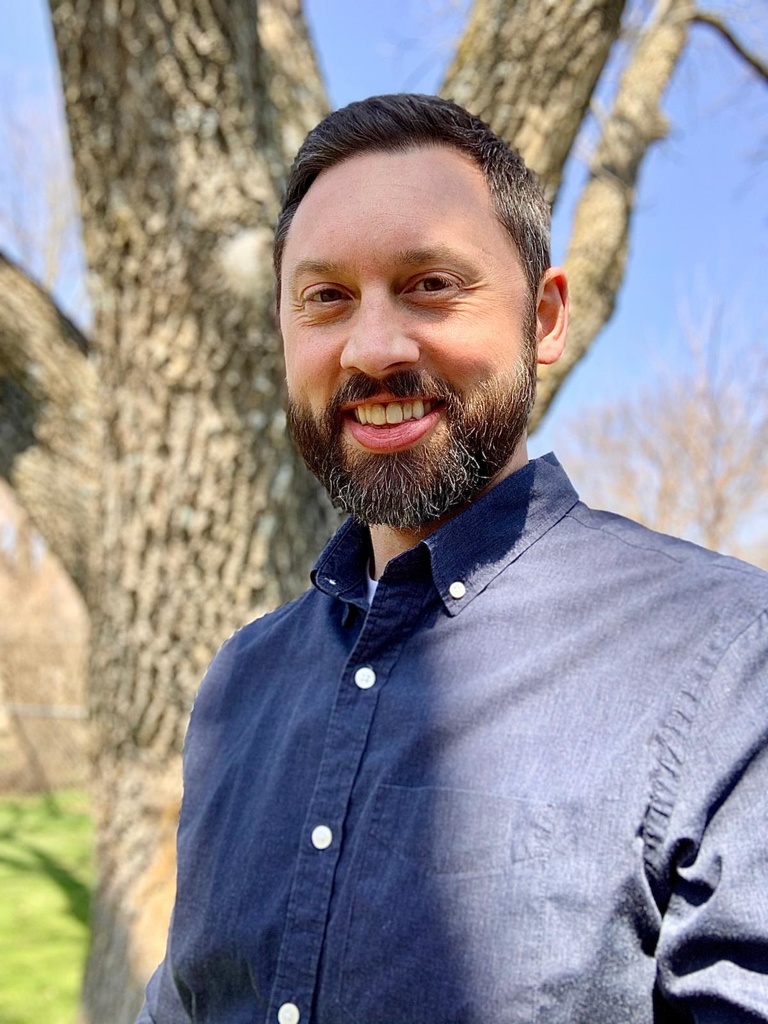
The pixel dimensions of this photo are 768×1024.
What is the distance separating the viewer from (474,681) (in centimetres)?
115

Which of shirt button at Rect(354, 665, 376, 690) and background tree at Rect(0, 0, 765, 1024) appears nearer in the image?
shirt button at Rect(354, 665, 376, 690)

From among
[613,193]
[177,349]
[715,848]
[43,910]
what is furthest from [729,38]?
[43,910]

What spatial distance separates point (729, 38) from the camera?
15.1 ft

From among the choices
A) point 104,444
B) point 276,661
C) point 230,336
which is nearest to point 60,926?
point 104,444

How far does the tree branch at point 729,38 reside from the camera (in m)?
4.39

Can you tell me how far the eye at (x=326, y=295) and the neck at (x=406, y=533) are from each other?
34 cm

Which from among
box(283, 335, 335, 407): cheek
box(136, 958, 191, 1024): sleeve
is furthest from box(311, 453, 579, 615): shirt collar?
box(136, 958, 191, 1024): sleeve

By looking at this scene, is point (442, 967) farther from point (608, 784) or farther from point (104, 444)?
point (104, 444)

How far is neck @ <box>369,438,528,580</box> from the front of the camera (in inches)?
52.1

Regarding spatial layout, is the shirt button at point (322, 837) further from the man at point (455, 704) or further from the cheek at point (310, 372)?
the cheek at point (310, 372)

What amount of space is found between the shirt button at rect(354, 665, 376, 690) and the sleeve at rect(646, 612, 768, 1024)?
41 centimetres

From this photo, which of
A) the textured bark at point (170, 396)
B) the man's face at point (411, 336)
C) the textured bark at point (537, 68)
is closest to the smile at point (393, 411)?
the man's face at point (411, 336)

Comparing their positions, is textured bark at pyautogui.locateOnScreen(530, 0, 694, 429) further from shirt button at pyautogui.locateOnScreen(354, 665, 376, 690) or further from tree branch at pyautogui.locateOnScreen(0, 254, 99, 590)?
shirt button at pyautogui.locateOnScreen(354, 665, 376, 690)

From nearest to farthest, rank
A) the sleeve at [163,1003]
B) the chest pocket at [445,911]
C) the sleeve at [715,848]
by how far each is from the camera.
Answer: the sleeve at [715,848]
the chest pocket at [445,911]
the sleeve at [163,1003]
